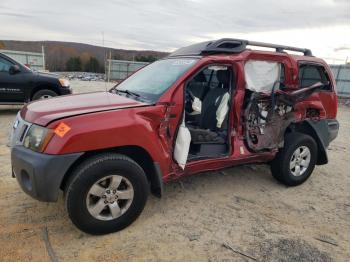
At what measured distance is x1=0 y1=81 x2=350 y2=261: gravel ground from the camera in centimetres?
295

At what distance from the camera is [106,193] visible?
10.1 feet

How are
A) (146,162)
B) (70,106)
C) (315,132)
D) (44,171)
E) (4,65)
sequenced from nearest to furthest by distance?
1. (44,171)
2. (70,106)
3. (146,162)
4. (315,132)
5. (4,65)

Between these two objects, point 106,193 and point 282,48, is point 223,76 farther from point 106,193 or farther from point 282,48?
point 106,193

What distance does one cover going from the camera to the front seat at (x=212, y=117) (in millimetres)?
4070

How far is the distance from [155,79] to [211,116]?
0.98 metres

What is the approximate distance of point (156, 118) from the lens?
333 cm

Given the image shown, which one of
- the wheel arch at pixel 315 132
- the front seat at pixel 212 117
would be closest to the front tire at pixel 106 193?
the front seat at pixel 212 117

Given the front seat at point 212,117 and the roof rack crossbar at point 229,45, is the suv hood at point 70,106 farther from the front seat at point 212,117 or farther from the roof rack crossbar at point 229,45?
the roof rack crossbar at point 229,45

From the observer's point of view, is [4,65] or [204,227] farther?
[4,65]

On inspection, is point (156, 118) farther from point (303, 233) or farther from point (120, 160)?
point (303, 233)

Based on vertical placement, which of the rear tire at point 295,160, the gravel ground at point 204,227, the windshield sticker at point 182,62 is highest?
the windshield sticker at point 182,62

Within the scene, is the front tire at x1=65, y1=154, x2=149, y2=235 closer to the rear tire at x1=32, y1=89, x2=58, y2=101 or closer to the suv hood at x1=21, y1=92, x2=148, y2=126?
the suv hood at x1=21, y1=92, x2=148, y2=126

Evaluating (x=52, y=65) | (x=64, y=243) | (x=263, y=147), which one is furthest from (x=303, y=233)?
(x=52, y=65)

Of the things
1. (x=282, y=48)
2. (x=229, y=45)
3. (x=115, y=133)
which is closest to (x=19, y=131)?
(x=115, y=133)
